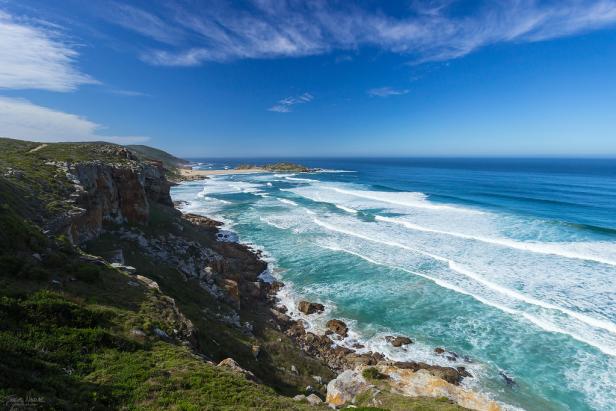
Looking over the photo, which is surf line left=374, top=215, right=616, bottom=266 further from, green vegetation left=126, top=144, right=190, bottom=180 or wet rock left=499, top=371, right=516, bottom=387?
green vegetation left=126, top=144, right=190, bottom=180

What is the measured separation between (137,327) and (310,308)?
41.3 feet

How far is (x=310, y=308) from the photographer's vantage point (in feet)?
69.2

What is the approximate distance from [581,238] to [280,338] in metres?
34.3

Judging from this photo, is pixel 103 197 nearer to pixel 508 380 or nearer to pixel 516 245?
pixel 508 380

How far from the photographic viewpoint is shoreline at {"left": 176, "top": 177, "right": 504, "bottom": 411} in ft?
43.3

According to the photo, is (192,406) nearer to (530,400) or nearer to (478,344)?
(530,400)

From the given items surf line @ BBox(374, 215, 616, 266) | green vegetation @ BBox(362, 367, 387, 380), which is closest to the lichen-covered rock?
green vegetation @ BBox(362, 367, 387, 380)

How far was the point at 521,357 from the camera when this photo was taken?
1641cm

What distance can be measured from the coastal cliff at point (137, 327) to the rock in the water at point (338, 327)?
9 cm

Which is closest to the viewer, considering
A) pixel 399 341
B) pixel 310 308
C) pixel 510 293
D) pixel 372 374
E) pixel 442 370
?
pixel 372 374

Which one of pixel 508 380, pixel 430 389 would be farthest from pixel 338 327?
pixel 508 380

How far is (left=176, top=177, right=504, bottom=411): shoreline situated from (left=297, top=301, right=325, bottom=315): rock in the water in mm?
228

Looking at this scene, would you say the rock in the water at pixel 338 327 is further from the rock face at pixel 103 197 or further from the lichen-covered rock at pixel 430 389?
the rock face at pixel 103 197

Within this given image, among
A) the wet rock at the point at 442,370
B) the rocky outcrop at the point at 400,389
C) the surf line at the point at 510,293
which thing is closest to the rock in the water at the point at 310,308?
the wet rock at the point at 442,370
